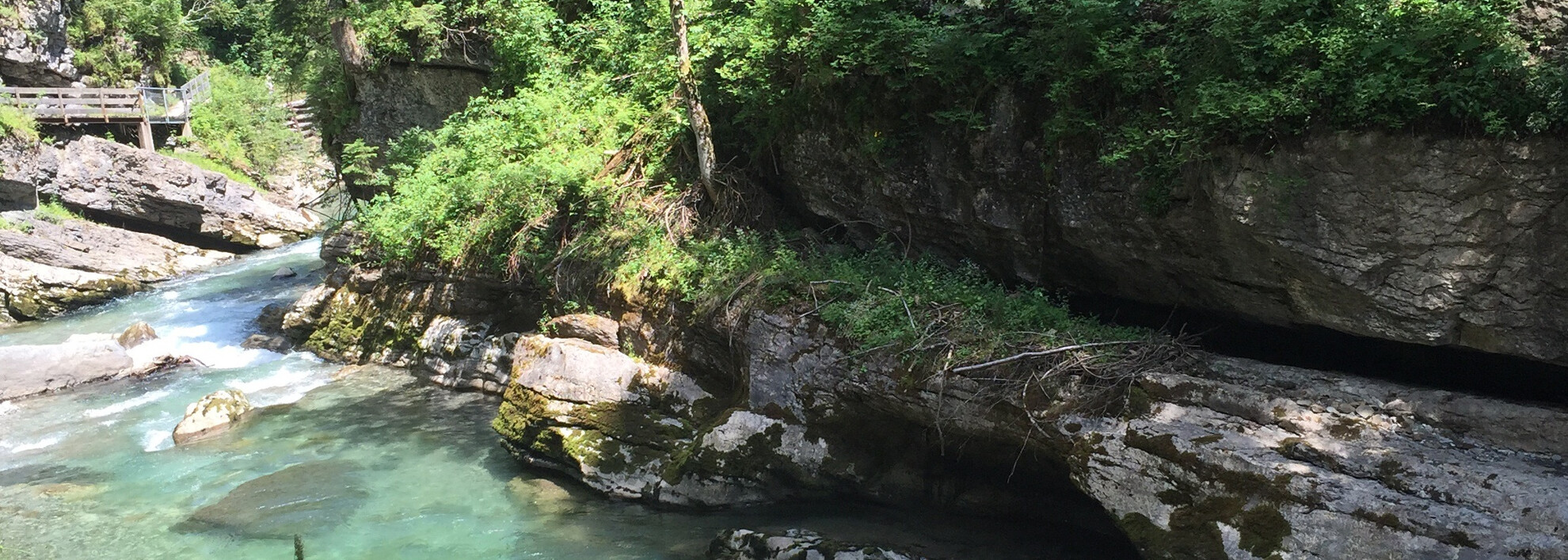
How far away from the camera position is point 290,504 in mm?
8914

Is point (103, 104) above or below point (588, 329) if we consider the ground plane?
above

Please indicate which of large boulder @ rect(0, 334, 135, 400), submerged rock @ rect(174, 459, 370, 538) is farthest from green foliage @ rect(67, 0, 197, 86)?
submerged rock @ rect(174, 459, 370, 538)

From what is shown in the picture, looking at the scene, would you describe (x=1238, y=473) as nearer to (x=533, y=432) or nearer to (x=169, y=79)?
(x=533, y=432)

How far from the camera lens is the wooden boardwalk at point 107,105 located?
22594mm

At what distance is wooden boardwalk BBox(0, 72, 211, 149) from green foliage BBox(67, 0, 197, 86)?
197 centimetres

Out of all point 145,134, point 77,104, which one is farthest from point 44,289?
point 145,134

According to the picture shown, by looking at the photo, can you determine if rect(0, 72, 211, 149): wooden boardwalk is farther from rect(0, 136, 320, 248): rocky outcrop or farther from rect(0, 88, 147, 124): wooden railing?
rect(0, 136, 320, 248): rocky outcrop

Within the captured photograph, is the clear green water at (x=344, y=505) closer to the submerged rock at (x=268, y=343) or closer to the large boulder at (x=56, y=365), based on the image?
the large boulder at (x=56, y=365)

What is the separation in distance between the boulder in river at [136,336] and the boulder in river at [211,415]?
14.7 ft

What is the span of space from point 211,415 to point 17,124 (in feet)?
49.3

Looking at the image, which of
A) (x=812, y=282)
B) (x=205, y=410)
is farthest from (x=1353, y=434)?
(x=205, y=410)

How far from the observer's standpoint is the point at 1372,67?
18.9ft

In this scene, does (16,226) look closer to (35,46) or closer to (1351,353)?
(35,46)

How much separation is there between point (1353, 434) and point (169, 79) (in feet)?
123
